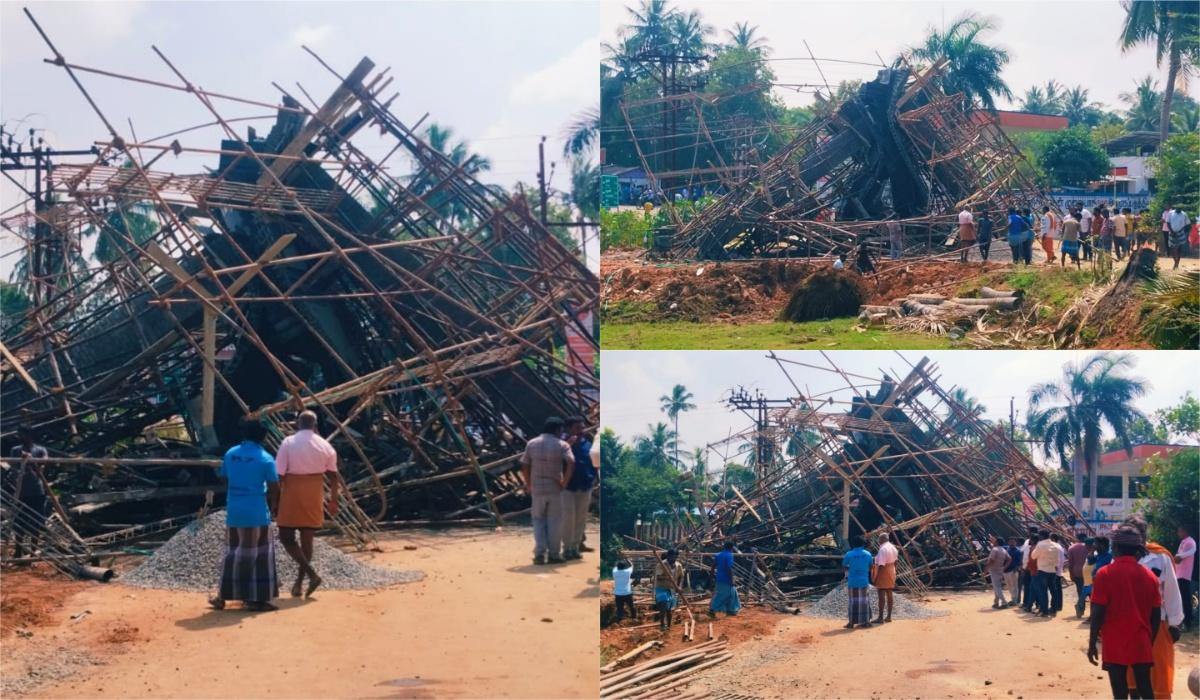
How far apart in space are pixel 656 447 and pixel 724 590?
0.96 m

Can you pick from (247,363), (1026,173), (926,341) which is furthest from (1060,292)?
(247,363)

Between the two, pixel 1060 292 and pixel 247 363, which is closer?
pixel 1060 292

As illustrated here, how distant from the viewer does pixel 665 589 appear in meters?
6.34

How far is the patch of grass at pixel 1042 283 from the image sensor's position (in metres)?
6.53

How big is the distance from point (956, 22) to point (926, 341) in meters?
1.77

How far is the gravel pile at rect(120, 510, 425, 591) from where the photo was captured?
7.18m

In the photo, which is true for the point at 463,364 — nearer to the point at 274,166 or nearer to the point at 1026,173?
the point at 274,166

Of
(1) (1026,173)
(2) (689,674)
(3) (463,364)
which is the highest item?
(1) (1026,173)

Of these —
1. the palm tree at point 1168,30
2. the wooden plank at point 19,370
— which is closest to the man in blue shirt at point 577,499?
the palm tree at point 1168,30

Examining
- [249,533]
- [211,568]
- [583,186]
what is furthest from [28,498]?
[583,186]

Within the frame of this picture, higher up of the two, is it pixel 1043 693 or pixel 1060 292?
pixel 1060 292

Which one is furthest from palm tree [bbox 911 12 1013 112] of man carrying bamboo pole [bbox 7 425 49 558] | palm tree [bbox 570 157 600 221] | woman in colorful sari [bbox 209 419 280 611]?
palm tree [bbox 570 157 600 221]

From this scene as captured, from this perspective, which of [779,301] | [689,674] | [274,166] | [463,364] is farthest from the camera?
[274,166]

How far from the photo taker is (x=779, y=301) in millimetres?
7434
